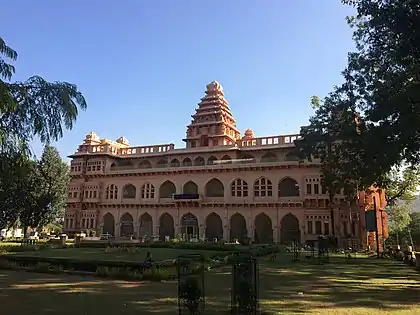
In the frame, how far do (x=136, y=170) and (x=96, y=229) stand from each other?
8.65m

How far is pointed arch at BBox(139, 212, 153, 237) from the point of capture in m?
43.3

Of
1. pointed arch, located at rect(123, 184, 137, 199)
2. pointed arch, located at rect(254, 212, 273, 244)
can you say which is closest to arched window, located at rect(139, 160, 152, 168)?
pointed arch, located at rect(123, 184, 137, 199)

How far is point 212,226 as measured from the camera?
41.9 m

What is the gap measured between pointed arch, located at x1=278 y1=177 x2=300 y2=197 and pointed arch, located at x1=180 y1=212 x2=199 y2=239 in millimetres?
9788

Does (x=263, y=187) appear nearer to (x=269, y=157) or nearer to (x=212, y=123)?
(x=269, y=157)

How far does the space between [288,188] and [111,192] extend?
21.4 metres

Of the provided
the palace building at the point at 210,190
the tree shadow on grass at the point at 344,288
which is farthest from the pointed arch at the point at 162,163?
the tree shadow on grass at the point at 344,288

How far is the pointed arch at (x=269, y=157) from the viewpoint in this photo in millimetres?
38612

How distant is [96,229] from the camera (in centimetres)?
4462

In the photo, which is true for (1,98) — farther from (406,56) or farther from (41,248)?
(41,248)

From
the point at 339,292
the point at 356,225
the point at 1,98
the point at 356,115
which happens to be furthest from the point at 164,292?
the point at 356,225

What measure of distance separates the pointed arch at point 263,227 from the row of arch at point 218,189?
8.88 ft

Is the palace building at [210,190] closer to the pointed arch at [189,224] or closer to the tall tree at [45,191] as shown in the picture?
the pointed arch at [189,224]

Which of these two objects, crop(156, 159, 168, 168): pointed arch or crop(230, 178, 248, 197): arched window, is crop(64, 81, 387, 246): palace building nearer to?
crop(230, 178, 248, 197): arched window
